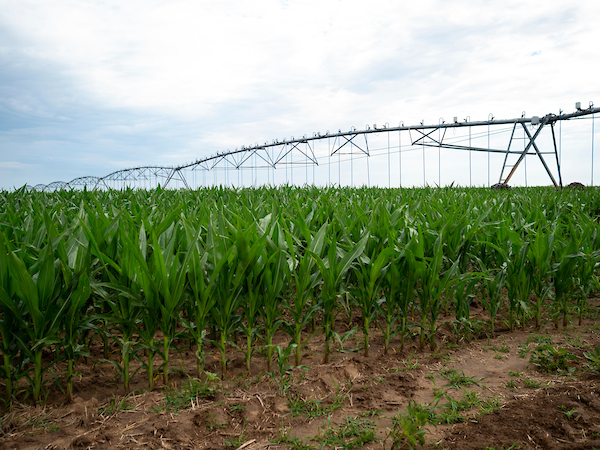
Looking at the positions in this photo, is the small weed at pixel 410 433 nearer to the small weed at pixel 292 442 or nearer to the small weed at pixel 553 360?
the small weed at pixel 292 442

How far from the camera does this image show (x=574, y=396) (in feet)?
6.93

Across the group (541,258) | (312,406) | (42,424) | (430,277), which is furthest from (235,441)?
(541,258)

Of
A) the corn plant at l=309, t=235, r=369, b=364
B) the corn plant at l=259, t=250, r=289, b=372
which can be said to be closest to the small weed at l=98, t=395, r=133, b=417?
the corn plant at l=259, t=250, r=289, b=372

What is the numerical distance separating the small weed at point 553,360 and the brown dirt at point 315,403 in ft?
0.16

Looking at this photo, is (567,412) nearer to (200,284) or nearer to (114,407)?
(200,284)

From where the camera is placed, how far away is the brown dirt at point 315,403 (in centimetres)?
181

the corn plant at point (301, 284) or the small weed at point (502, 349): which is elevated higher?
the corn plant at point (301, 284)

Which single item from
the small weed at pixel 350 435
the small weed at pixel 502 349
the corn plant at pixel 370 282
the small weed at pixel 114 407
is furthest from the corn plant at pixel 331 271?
the small weed at pixel 502 349

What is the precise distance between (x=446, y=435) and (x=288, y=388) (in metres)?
0.84

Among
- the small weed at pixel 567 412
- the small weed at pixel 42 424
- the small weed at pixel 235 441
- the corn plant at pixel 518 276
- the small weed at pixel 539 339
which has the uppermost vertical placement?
the corn plant at pixel 518 276

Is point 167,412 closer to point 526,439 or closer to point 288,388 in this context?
point 288,388

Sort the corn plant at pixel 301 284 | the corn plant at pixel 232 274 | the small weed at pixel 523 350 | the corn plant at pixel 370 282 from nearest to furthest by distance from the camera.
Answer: the corn plant at pixel 232 274 → the corn plant at pixel 301 284 → the corn plant at pixel 370 282 → the small weed at pixel 523 350

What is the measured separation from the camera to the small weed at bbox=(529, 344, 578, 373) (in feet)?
8.38

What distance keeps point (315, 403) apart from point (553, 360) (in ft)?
5.56
